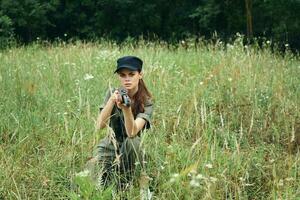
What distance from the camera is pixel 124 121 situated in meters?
2.84

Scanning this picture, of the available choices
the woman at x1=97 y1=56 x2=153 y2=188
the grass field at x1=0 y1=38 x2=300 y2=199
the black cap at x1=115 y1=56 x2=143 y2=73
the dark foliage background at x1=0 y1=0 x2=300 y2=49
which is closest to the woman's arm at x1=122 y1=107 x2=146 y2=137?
the woman at x1=97 y1=56 x2=153 y2=188

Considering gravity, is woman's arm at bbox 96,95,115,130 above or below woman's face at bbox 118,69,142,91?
below

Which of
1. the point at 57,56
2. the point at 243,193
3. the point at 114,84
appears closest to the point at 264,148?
the point at 243,193

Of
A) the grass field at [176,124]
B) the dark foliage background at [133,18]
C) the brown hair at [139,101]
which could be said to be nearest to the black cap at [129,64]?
the brown hair at [139,101]

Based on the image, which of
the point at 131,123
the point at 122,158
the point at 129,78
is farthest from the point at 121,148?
the point at 129,78

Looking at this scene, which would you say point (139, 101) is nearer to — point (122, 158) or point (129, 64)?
point (129, 64)

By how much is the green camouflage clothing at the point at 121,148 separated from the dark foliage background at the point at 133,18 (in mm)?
13671

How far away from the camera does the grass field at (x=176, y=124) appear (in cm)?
284

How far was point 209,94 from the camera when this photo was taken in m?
4.67

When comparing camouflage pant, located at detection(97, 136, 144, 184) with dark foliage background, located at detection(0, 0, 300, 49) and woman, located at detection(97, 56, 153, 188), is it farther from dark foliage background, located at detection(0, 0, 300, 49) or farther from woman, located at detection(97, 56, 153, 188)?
dark foliage background, located at detection(0, 0, 300, 49)

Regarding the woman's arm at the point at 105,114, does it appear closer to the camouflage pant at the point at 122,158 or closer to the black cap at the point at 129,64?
the camouflage pant at the point at 122,158

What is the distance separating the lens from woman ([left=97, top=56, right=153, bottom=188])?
2.80 metres

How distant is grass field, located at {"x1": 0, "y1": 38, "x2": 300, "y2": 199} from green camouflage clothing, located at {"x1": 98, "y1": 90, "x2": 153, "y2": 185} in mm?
124

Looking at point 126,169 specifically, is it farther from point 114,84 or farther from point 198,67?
point 198,67
